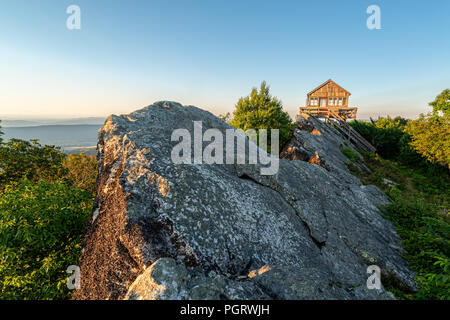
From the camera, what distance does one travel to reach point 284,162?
7.52m

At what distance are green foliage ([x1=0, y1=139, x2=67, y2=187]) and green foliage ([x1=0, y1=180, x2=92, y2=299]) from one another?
705 cm

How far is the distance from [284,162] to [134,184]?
561cm

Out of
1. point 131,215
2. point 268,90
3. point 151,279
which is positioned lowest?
point 151,279

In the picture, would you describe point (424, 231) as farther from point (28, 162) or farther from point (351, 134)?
point (351, 134)

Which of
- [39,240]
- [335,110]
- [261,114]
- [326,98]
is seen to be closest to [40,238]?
[39,240]

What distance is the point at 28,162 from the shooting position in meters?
10.4

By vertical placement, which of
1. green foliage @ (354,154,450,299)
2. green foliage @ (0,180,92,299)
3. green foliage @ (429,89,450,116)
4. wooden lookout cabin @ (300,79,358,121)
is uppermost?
wooden lookout cabin @ (300,79,358,121)

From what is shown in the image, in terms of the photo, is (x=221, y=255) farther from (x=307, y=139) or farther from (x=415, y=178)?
(x=415, y=178)

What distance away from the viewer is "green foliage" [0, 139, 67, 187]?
9707mm

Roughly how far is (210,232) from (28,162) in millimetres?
12579

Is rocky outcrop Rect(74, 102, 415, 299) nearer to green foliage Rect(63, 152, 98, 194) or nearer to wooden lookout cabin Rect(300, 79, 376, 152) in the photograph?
green foliage Rect(63, 152, 98, 194)

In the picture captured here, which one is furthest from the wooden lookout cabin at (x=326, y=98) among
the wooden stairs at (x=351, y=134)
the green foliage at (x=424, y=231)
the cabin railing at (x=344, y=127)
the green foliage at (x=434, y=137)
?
the green foliage at (x=424, y=231)

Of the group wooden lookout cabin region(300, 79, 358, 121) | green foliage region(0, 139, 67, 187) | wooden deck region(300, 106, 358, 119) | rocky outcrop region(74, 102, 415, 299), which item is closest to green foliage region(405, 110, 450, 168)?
wooden deck region(300, 106, 358, 119)
